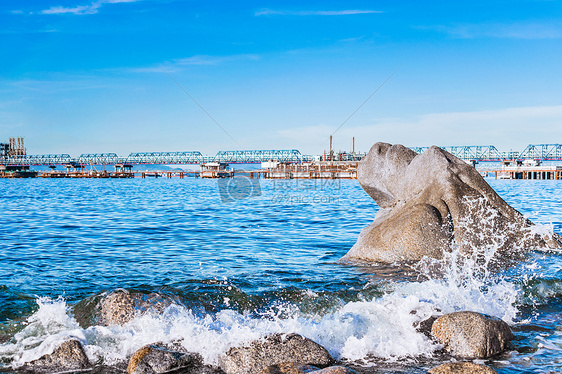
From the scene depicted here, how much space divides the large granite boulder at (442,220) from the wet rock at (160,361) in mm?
5783

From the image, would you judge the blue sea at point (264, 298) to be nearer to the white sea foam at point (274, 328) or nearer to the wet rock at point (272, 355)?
the white sea foam at point (274, 328)

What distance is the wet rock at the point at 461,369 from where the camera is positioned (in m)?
5.06

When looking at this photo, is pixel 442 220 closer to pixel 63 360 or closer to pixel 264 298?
pixel 264 298

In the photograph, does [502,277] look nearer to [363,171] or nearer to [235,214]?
[363,171]

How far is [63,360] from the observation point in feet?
19.7

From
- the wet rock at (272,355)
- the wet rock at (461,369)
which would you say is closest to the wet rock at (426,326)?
→ the wet rock at (461,369)

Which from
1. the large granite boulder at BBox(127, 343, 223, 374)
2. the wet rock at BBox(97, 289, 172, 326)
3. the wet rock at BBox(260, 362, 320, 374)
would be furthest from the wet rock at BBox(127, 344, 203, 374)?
the wet rock at BBox(97, 289, 172, 326)

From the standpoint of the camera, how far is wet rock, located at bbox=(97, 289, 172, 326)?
710cm

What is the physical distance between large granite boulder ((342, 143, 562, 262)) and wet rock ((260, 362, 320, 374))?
17.7ft

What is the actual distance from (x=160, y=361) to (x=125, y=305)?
5.92 feet

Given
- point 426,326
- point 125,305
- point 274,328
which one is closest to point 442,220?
point 426,326

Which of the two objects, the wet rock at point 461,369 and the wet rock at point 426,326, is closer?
the wet rock at point 461,369

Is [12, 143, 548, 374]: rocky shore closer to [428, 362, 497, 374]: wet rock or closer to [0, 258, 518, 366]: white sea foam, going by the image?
[428, 362, 497, 374]: wet rock

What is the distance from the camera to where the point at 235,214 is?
24.7 metres
